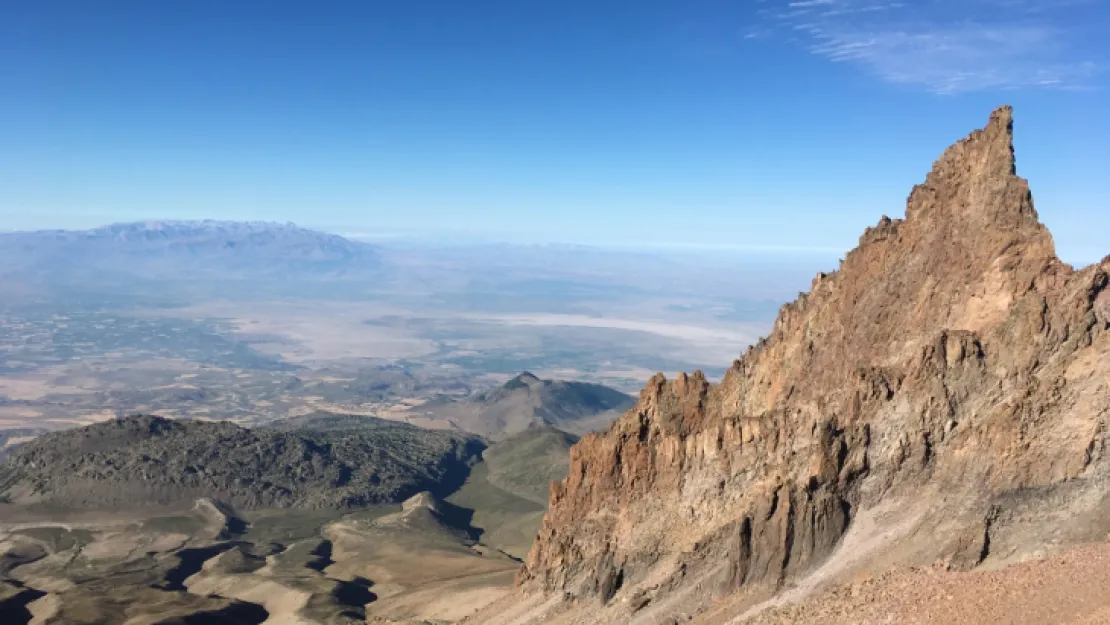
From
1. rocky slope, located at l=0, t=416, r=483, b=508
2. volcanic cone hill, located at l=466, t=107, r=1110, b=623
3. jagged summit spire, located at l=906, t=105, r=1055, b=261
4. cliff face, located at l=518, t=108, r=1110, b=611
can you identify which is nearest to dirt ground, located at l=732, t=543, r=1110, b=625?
volcanic cone hill, located at l=466, t=107, r=1110, b=623

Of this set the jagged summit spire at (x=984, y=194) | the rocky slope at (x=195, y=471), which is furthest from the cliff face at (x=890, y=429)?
the rocky slope at (x=195, y=471)

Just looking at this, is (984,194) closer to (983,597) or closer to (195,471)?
(983,597)

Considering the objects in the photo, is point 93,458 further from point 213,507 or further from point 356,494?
point 356,494

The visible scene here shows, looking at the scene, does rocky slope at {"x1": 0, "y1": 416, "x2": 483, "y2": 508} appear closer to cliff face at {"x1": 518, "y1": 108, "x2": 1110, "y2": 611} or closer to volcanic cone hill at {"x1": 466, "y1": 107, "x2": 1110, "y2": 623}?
cliff face at {"x1": 518, "y1": 108, "x2": 1110, "y2": 611}

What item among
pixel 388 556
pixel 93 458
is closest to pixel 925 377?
pixel 388 556

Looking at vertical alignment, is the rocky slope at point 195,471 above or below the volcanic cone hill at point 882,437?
below

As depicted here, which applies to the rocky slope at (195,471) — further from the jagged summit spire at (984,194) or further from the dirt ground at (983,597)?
the dirt ground at (983,597)

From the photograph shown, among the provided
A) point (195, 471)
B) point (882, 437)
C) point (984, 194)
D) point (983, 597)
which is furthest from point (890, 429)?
point (195, 471)
